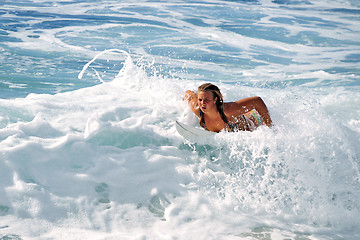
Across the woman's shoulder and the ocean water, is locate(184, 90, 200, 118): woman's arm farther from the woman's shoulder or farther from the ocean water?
the woman's shoulder

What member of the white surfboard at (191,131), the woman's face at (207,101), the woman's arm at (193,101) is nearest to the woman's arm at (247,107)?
the woman's face at (207,101)

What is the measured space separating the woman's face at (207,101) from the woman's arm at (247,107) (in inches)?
6.3

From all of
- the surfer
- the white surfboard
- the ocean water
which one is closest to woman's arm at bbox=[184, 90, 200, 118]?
the ocean water

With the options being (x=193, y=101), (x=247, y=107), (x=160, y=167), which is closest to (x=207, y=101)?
(x=247, y=107)

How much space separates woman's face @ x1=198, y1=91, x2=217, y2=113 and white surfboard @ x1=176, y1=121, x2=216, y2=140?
0.82ft

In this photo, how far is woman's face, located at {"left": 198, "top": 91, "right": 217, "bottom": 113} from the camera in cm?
430

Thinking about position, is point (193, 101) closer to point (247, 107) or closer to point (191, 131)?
point (191, 131)

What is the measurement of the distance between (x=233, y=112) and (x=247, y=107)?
0.16m

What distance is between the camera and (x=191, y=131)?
4.39 m

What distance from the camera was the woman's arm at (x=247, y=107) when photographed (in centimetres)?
435

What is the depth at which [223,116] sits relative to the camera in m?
4.39

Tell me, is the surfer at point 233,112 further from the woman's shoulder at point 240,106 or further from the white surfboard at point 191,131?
the white surfboard at point 191,131

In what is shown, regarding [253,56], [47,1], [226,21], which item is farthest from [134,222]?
[47,1]

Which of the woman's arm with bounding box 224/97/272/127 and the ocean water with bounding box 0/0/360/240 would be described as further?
the woman's arm with bounding box 224/97/272/127
